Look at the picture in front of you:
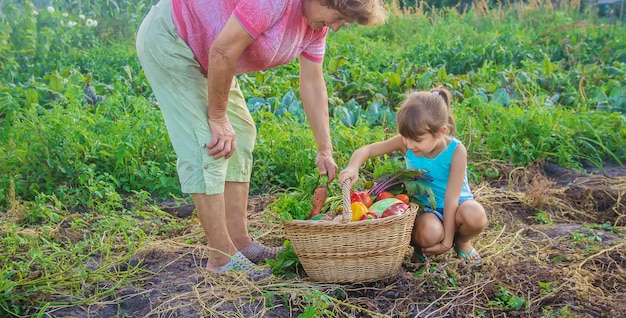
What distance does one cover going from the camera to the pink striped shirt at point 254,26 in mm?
2764

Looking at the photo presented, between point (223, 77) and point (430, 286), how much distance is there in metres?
1.28

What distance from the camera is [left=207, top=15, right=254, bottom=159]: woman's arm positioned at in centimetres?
278

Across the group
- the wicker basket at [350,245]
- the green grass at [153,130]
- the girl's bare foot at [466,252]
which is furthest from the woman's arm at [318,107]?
the girl's bare foot at [466,252]

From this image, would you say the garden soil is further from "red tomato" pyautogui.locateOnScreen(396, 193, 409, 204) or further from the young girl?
"red tomato" pyautogui.locateOnScreen(396, 193, 409, 204)

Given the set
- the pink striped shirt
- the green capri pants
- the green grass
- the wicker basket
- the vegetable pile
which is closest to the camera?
the pink striped shirt

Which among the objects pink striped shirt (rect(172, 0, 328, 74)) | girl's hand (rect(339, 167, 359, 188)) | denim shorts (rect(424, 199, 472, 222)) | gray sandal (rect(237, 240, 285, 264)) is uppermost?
pink striped shirt (rect(172, 0, 328, 74))

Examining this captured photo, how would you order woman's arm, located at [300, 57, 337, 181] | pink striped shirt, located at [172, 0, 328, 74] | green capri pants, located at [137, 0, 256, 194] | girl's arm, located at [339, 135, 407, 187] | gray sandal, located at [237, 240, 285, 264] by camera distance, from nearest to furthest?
pink striped shirt, located at [172, 0, 328, 74], green capri pants, located at [137, 0, 256, 194], girl's arm, located at [339, 135, 407, 187], woman's arm, located at [300, 57, 337, 181], gray sandal, located at [237, 240, 285, 264]

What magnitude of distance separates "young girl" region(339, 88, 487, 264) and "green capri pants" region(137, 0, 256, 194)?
62 centimetres

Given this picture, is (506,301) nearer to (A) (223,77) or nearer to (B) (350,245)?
(B) (350,245)

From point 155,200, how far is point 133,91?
2.15 metres

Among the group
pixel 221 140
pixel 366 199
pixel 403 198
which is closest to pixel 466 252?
pixel 403 198

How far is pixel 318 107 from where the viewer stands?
136 inches

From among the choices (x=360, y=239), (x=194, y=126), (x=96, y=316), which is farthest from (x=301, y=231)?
(x=96, y=316)

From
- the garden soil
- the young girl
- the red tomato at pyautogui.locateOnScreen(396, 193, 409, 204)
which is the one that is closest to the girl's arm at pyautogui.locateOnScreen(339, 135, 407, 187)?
the young girl
